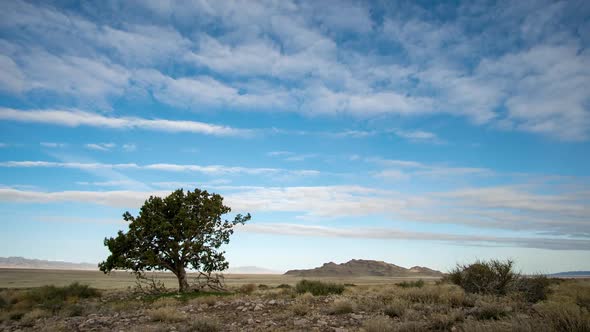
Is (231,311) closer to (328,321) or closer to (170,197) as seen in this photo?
(328,321)

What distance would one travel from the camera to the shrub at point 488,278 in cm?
1763

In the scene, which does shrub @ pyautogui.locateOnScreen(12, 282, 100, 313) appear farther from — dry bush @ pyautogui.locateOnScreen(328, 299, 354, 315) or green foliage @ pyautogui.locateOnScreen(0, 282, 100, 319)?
dry bush @ pyautogui.locateOnScreen(328, 299, 354, 315)

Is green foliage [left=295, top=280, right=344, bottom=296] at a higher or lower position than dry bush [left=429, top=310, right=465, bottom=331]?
higher

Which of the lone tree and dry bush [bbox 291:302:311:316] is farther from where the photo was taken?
the lone tree

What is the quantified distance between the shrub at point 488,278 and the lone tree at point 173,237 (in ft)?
50.5

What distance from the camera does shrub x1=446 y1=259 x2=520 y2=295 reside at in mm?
17628

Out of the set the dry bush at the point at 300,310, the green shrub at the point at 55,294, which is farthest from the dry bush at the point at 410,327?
the green shrub at the point at 55,294

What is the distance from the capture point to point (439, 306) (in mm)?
13383

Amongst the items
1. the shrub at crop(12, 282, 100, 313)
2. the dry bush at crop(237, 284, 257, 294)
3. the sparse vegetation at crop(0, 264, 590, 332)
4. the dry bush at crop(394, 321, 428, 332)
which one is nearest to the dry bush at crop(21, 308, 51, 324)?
the sparse vegetation at crop(0, 264, 590, 332)

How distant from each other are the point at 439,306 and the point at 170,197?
2046 centimetres

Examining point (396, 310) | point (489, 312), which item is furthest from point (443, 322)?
point (396, 310)

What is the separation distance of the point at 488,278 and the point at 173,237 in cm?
1994

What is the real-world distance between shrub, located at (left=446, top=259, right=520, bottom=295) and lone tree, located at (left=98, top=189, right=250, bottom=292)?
15.4 m

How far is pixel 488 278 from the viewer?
60.5 feet
